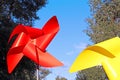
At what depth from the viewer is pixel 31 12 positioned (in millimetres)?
20219

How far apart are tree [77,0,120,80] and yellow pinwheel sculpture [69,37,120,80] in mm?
20035

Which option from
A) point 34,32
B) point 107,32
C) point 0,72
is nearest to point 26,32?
point 34,32

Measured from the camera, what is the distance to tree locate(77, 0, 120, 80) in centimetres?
2620

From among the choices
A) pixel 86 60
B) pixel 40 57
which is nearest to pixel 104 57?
pixel 86 60

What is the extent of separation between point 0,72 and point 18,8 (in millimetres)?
3687

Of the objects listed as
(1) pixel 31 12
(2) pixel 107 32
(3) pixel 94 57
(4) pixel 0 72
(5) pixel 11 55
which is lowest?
(2) pixel 107 32

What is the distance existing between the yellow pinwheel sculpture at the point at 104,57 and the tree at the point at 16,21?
11870mm

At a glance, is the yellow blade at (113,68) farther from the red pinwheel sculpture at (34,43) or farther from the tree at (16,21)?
the tree at (16,21)

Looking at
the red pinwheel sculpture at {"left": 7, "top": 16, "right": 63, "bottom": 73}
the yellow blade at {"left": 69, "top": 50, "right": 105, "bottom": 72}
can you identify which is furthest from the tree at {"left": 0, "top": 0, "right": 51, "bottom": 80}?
the yellow blade at {"left": 69, "top": 50, "right": 105, "bottom": 72}

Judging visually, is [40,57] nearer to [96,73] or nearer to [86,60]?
[86,60]

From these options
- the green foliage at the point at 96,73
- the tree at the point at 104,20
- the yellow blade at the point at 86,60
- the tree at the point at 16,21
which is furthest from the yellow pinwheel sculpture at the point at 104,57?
the green foliage at the point at 96,73

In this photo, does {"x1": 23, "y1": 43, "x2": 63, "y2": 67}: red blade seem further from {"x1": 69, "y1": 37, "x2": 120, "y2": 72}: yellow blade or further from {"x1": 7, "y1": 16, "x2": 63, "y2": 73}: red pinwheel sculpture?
{"x1": 69, "y1": 37, "x2": 120, "y2": 72}: yellow blade

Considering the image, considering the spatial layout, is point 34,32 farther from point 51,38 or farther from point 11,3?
point 11,3

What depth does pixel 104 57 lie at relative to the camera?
600cm
